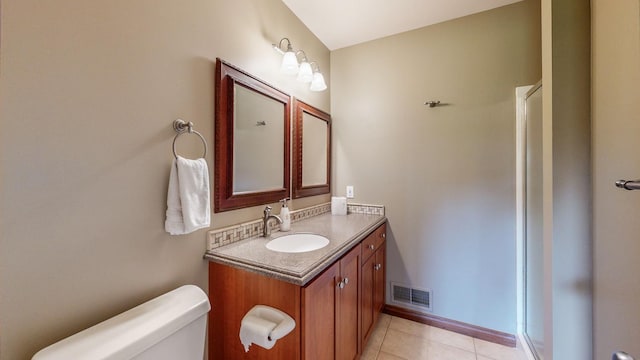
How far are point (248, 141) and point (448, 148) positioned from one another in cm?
156

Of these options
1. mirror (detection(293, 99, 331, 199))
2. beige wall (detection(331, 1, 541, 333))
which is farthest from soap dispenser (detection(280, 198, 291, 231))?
beige wall (detection(331, 1, 541, 333))

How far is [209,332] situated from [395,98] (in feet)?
7.02

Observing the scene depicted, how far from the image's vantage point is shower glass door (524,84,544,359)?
152 centimetres

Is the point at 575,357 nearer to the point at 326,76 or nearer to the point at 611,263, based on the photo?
the point at 611,263

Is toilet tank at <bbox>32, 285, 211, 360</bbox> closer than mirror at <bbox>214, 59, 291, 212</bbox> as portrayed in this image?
Yes

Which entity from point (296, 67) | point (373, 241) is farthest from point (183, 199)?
point (373, 241)

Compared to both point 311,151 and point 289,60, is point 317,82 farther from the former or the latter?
point 311,151

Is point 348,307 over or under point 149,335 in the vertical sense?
under

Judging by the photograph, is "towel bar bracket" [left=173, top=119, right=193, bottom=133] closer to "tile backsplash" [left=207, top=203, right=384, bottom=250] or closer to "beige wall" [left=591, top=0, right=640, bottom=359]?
"tile backsplash" [left=207, top=203, right=384, bottom=250]

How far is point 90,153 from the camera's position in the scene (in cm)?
82

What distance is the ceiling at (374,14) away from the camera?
1.77 m

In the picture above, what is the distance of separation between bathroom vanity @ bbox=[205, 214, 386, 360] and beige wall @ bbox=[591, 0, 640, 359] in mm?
1027

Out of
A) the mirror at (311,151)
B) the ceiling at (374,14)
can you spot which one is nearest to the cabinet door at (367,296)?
the mirror at (311,151)

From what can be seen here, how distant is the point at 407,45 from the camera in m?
2.11
